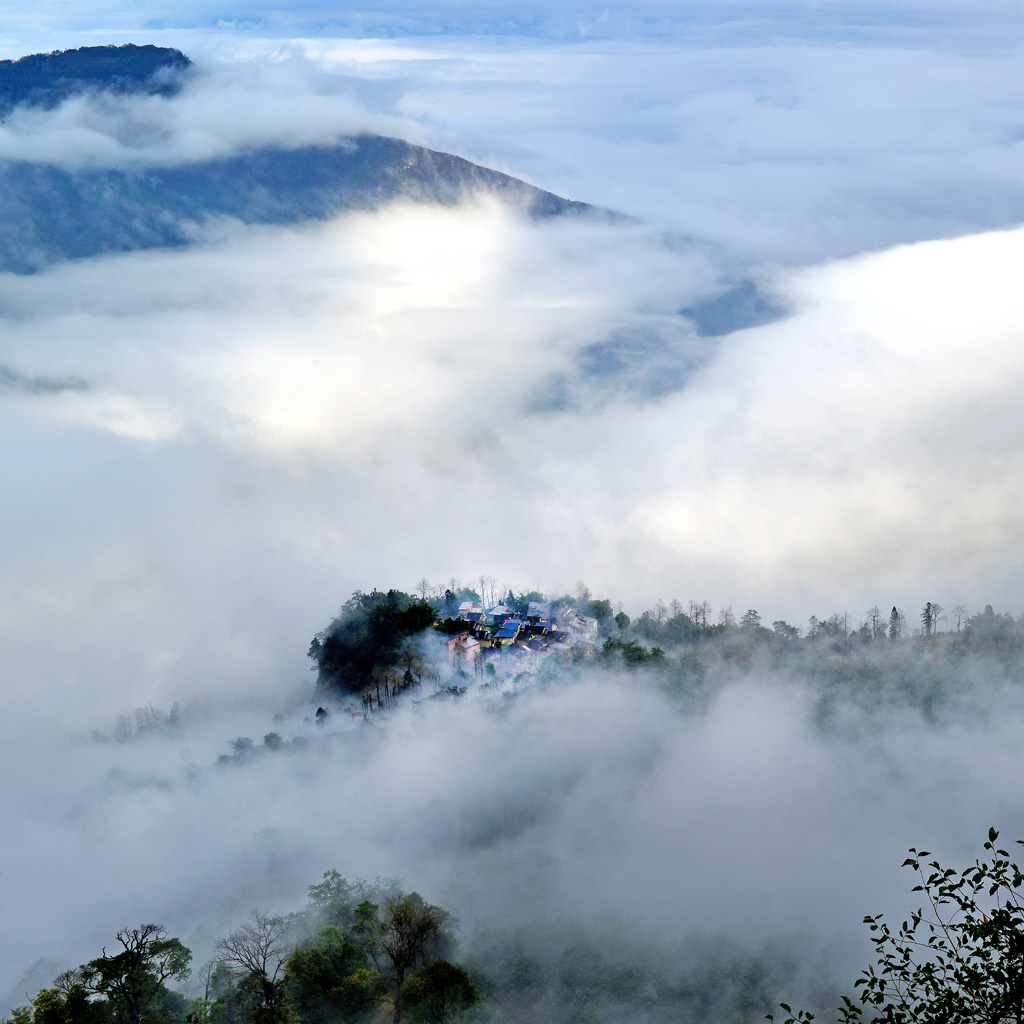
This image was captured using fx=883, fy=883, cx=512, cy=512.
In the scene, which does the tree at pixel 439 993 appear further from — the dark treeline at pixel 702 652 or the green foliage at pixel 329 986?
the dark treeline at pixel 702 652

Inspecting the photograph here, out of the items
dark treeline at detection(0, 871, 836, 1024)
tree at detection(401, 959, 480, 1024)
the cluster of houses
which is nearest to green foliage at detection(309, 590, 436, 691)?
the cluster of houses

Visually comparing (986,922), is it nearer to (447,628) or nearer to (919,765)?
(919,765)

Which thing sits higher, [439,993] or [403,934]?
[403,934]

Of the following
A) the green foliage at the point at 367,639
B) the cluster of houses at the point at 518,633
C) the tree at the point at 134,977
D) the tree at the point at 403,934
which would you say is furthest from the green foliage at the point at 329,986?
the green foliage at the point at 367,639

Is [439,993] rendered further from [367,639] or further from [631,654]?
[367,639]

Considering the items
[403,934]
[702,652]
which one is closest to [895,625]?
[702,652]

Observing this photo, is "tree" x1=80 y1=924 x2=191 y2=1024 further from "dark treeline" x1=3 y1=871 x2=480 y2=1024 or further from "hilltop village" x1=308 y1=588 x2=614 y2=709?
"hilltop village" x1=308 y1=588 x2=614 y2=709
